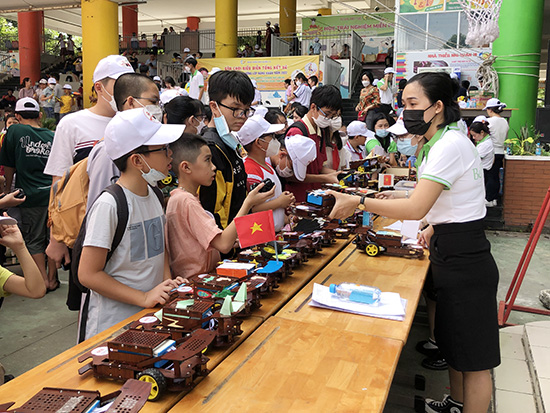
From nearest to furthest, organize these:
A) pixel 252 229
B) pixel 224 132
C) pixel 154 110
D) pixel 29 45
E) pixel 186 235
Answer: pixel 252 229
pixel 186 235
pixel 154 110
pixel 224 132
pixel 29 45

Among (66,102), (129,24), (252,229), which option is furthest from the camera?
(129,24)

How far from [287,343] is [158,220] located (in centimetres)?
91

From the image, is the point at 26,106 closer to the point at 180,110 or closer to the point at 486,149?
the point at 180,110

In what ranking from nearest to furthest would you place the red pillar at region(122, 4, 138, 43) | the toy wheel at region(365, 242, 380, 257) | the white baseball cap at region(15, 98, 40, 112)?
the toy wheel at region(365, 242, 380, 257) → the white baseball cap at region(15, 98, 40, 112) → the red pillar at region(122, 4, 138, 43)

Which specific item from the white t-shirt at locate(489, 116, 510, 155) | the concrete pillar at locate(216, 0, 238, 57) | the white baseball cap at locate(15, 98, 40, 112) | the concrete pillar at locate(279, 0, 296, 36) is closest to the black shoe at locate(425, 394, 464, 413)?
the white baseball cap at locate(15, 98, 40, 112)

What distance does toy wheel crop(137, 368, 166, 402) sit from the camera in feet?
5.06

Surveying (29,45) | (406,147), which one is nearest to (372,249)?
(406,147)

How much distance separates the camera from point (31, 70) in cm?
2362

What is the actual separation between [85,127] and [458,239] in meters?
2.42

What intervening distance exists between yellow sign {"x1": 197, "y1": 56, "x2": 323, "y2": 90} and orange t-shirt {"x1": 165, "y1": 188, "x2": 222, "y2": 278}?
43.4 feet

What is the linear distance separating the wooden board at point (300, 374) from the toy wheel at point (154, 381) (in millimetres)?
73

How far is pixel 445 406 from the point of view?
3062 mm

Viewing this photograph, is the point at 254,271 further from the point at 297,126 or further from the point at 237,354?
the point at 297,126

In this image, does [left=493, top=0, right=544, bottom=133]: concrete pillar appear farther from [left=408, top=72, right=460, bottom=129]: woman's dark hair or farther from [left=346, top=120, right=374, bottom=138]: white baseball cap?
[left=408, top=72, right=460, bottom=129]: woman's dark hair
